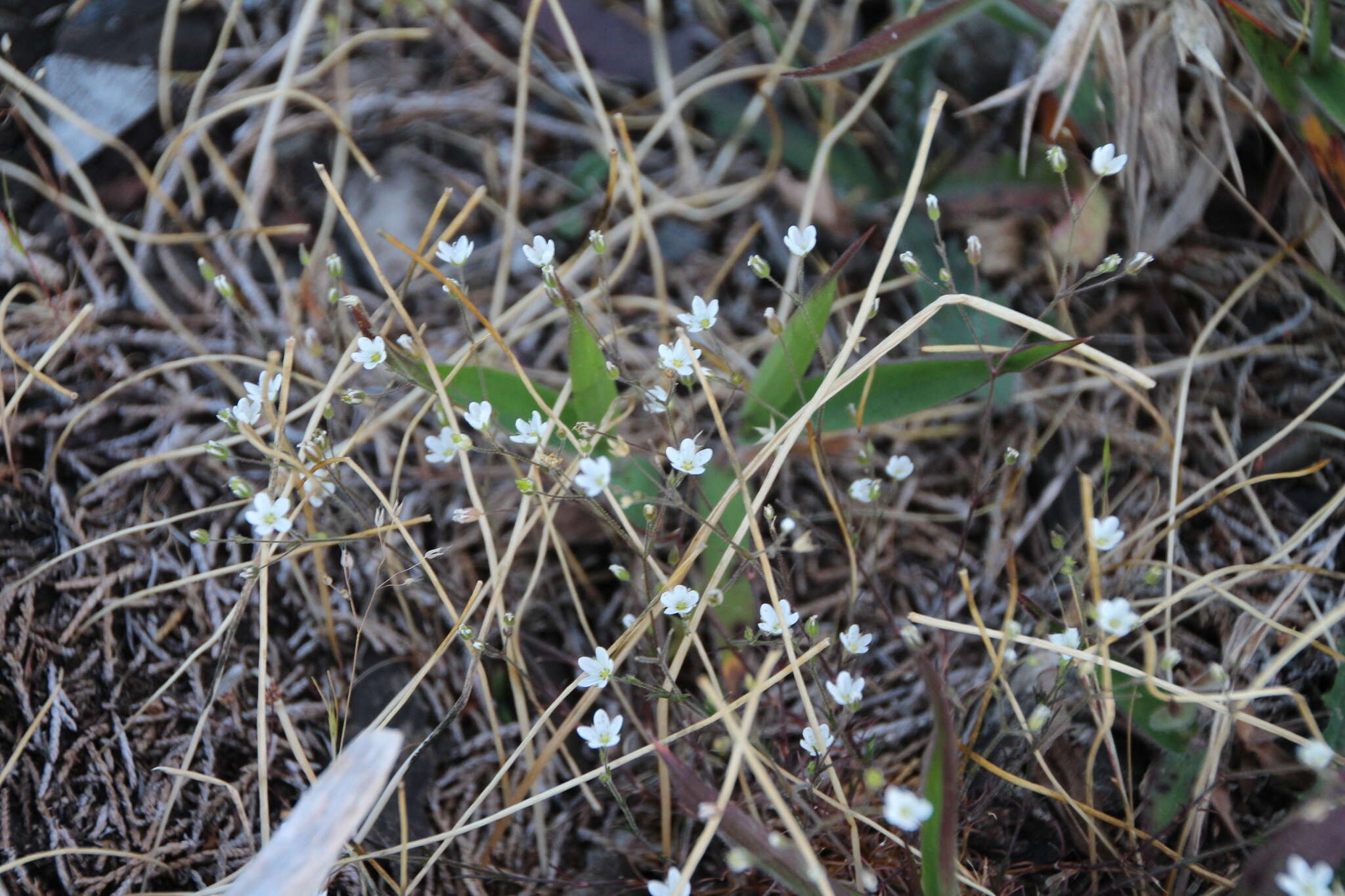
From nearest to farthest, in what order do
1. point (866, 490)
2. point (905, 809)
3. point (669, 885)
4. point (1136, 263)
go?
1. point (905, 809)
2. point (669, 885)
3. point (1136, 263)
4. point (866, 490)

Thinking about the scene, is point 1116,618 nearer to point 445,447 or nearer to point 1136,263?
point 1136,263

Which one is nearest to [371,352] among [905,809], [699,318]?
[699,318]

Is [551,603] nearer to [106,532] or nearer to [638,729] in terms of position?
[638,729]

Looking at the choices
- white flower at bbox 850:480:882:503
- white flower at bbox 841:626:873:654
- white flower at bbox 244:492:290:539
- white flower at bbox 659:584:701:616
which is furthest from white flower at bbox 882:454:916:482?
white flower at bbox 244:492:290:539

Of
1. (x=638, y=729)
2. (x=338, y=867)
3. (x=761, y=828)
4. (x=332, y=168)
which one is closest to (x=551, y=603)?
(x=638, y=729)

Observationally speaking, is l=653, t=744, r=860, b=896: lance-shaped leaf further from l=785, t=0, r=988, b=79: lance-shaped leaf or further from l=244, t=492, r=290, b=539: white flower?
l=785, t=0, r=988, b=79: lance-shaped leaf

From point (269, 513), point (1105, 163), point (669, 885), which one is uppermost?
point (1105, 163)
